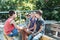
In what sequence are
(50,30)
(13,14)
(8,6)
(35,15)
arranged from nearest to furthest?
1. (13,14)
2. (35,15)
3. (50,30)
4. (8,6)

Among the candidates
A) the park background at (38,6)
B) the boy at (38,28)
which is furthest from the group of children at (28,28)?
the park background at (38,6)

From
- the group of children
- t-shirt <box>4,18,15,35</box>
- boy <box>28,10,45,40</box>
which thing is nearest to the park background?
the group of children

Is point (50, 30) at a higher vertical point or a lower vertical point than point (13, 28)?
lower

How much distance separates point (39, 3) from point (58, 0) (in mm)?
752

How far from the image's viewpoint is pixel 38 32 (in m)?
6.17

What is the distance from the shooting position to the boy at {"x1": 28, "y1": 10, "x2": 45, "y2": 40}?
613 cm

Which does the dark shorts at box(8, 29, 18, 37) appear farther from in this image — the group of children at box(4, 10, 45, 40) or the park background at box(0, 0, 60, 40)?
the park background at box(0, 0, 60, 40)

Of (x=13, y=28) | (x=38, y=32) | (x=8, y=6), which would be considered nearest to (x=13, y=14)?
(x=13, y=28)

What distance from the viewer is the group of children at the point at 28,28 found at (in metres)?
6.01

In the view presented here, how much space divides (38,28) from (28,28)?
36cm

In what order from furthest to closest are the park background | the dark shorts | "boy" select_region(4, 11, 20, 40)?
the park background < the dark shorts < "boy" select_region(4, 11, 20, 40)

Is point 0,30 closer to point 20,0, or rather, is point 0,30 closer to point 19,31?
point 19,31

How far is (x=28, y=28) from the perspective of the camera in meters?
6.50

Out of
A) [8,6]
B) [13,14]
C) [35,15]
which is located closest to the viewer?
[13,14]
